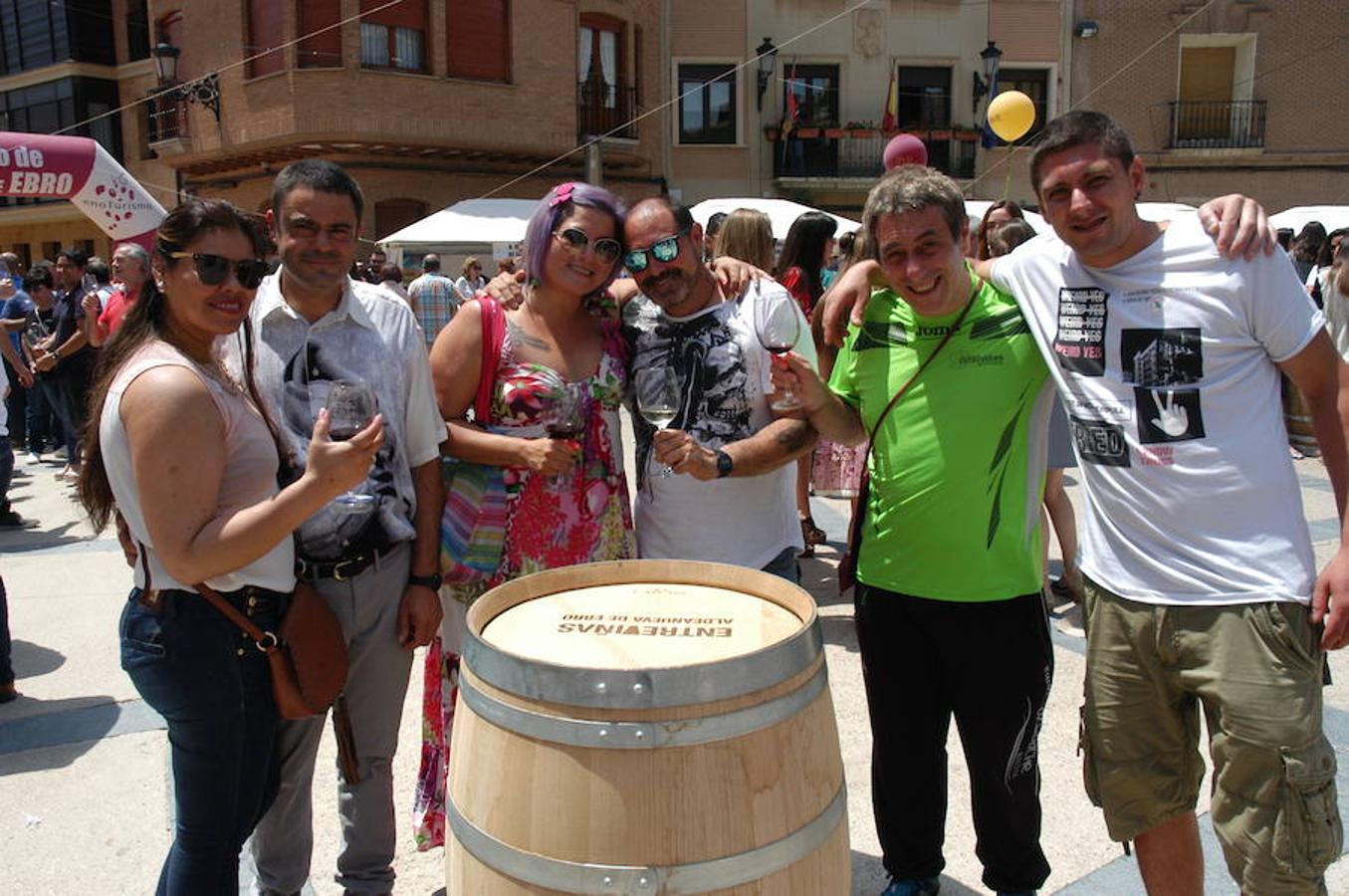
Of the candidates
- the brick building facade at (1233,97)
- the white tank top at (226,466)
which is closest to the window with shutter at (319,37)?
the brick building facade at (1233,97)

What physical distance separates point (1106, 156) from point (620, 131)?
21419 mm

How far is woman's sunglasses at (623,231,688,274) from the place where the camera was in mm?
2584

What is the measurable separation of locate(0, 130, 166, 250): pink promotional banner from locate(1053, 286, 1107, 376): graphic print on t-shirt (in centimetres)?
1070

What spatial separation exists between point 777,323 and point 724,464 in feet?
1.50

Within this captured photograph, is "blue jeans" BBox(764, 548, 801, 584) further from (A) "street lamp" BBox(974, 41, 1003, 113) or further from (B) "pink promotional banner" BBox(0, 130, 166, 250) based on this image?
(A) "street lamp" BBox(974, 41, 1003, 113)

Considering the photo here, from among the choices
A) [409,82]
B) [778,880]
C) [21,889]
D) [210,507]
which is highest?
[409,82]

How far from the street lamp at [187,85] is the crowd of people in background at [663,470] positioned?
2094 cm

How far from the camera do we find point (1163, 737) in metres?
2.34

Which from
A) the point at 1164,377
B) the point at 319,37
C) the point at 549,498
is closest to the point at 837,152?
the point at 319,37

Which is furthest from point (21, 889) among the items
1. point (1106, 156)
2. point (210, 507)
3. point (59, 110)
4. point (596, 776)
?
point (59, 110)

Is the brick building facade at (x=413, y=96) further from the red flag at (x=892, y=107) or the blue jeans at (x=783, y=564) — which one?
the blue jeans at (x=783, y=564)

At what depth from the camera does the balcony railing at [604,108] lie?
22.1 meters

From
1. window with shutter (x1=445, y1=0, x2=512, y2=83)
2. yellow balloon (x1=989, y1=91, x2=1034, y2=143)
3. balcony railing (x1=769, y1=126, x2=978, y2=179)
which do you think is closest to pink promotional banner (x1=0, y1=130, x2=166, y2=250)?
yellow balloon (x1=989, y1=91, x2=1034, y2=143)

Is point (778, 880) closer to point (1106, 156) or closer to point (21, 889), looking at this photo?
point (1106, 156)
